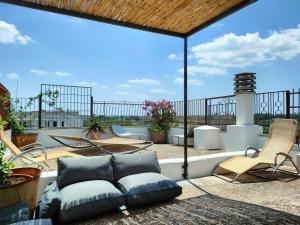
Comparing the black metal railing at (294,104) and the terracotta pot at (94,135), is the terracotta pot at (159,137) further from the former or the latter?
the black metal railing at (294,104)

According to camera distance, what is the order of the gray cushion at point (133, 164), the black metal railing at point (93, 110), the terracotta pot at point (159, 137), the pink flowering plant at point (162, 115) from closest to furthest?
the gray cushion at point (133, 164) < the black metal railing at point (93, 110) < the terracotta pot at point (159, 137) < the pink flowering plant at point (162, 115)

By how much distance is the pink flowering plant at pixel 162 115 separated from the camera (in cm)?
1116

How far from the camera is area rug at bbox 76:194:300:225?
2.66m

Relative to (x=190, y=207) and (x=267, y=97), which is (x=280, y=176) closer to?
(x=190, y=207)

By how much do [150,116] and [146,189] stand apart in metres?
9.02

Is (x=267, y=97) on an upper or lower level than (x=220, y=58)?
lower

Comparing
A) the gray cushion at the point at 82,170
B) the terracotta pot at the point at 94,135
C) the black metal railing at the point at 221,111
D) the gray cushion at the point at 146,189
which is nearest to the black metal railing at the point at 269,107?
the black metal railing at the point at 221,111

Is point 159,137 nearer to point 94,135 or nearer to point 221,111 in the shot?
point 94,135

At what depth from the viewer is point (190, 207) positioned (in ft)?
10.2

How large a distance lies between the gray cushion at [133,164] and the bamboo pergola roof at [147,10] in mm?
2075

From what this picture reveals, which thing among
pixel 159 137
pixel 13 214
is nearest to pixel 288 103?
pixel 159 137

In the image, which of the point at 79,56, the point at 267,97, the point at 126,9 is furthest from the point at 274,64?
the point at 79,56

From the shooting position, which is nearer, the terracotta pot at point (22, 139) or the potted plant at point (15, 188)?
the potted plant at point (15, 188)

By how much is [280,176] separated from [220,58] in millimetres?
7893
